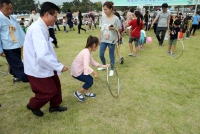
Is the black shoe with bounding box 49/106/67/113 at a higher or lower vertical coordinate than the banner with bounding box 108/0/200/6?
lower

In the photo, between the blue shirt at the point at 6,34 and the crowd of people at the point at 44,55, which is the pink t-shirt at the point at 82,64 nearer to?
the crowd of people at the point at 44,55

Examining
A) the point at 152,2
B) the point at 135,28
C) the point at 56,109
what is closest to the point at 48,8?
the point at 56,109

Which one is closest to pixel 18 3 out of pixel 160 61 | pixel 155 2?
pixel 155 2

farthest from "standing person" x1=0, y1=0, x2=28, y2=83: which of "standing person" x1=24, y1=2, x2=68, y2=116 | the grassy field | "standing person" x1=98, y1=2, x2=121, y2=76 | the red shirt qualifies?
the red shirt

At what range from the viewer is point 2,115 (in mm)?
3004

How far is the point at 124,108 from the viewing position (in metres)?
3.15

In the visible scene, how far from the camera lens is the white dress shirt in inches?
83.4

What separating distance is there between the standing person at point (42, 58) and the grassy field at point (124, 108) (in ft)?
1.77

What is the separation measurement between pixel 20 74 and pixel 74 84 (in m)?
1.35

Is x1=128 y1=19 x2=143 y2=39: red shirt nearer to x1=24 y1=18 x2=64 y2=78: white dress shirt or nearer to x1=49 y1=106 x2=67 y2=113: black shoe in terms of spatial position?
x1=49 y1=106 x2=67 y2=113: black shoe

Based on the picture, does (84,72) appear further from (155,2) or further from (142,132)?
(155,2)

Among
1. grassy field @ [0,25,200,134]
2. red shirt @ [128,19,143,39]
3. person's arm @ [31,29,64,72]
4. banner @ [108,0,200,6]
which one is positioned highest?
banner @ [108,0,200,6]

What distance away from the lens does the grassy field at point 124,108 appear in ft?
8.66

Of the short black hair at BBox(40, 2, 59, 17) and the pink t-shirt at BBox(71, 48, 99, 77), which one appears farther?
the pink t-shirt at BBox(71, 48, 99, 77)
